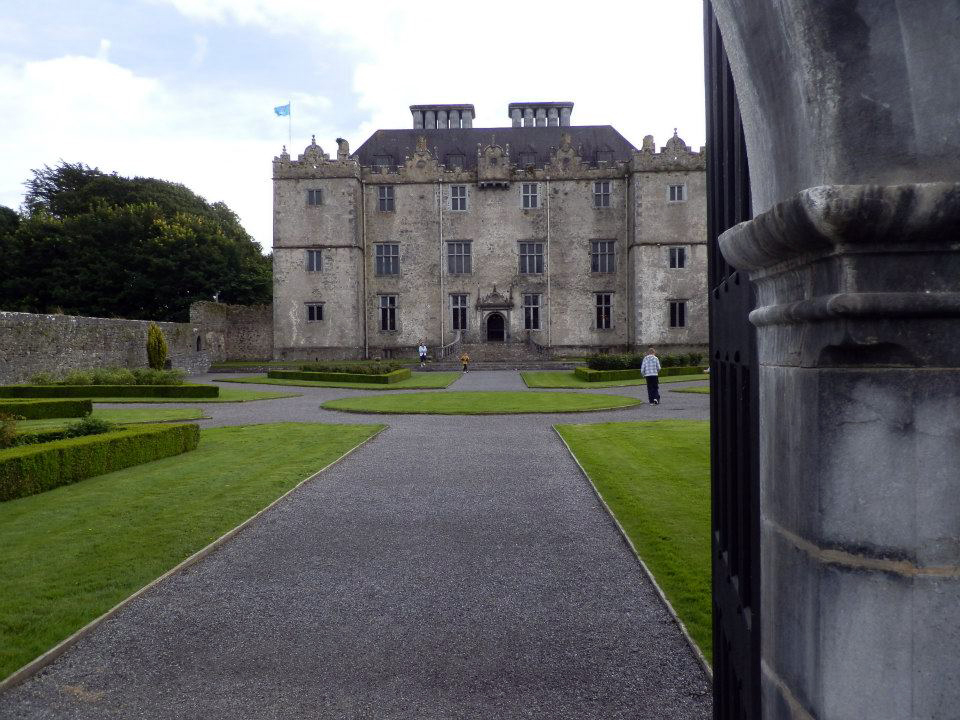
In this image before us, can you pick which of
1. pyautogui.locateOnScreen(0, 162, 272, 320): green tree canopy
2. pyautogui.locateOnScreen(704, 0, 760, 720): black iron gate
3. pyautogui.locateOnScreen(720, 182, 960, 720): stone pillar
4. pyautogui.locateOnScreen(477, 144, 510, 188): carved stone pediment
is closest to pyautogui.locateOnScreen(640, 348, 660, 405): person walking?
pyautogui.locateOnScreen(704, 0, 760, 720): black iron gate

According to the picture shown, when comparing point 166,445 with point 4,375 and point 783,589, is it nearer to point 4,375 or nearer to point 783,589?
point 783,589

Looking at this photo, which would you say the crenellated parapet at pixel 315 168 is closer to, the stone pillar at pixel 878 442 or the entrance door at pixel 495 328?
the entrance door at pixel 495 328

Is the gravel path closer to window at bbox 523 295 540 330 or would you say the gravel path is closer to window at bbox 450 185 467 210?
window at bbox 523 295 540 330

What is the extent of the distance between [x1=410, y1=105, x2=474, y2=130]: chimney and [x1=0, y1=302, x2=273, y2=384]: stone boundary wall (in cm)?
1826

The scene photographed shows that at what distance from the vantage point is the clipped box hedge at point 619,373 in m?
27.5

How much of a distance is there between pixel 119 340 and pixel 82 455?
24.0 meters

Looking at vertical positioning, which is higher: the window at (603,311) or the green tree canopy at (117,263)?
the green tree canopy at (117,263)

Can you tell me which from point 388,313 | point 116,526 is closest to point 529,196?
point 388,313

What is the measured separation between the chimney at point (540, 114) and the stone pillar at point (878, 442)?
164 ft

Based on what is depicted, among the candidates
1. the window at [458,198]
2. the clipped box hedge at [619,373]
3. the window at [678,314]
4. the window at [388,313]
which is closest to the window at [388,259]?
the window at [388,313]

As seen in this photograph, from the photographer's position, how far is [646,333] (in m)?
41.8

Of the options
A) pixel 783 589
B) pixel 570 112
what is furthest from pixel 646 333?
pixel 783 589

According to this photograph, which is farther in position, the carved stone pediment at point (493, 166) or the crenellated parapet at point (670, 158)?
the carved stone pediment at point (493, 166)

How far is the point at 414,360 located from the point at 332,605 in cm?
3635
